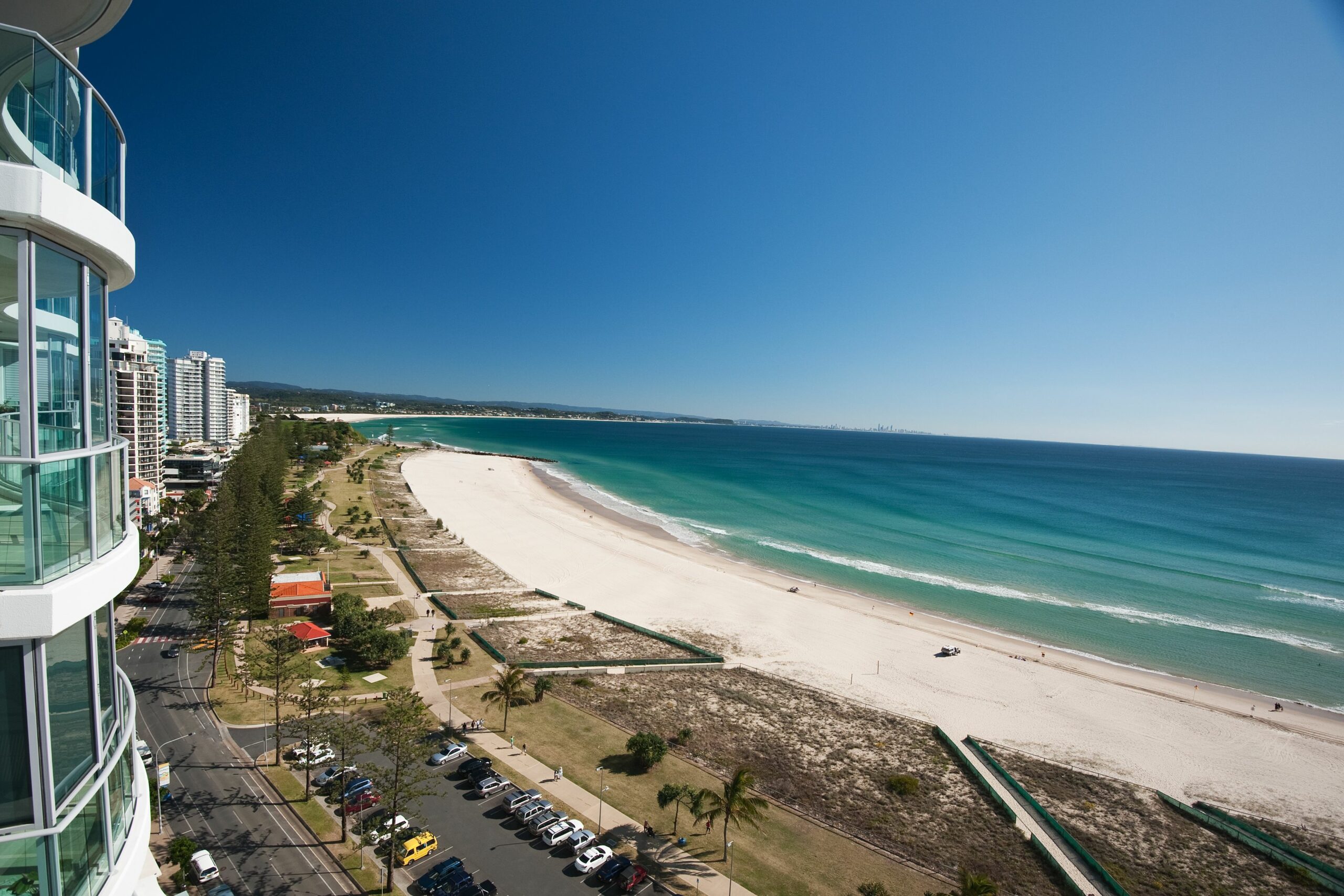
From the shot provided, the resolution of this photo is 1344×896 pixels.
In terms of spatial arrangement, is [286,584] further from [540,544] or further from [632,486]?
[632,486]

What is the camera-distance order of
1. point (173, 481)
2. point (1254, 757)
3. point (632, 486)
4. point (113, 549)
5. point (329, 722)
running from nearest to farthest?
1. point (113, 549)
2. point (329, 722)
3. point (1254, 757)
4. point (173, 481)
5. point (632, 486)

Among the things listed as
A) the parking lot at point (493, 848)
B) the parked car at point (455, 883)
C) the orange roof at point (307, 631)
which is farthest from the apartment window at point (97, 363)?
the orange roof at point (307, 631)

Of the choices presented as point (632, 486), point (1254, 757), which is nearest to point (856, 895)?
point (1254, 757)

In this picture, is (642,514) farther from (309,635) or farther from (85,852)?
(85,852)

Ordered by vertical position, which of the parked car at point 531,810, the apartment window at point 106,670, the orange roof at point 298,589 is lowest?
the parked car at point 531,810

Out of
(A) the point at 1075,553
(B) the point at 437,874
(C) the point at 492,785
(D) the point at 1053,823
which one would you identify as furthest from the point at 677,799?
(A) the point at 1075,553

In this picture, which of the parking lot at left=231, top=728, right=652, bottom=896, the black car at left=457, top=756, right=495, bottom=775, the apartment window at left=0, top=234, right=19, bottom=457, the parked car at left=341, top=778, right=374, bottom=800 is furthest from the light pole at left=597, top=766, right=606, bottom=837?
the apartment window at left=0, top=234, right=19, bottom=457

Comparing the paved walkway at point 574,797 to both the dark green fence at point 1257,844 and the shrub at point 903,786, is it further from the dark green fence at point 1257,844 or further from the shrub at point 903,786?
the dark green fence at point 1257,844

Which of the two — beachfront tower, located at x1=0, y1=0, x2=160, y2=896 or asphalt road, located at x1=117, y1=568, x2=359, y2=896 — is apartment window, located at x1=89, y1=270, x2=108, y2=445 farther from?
asphalt road, located at x1=117, y1=568, x2=359, y2=896
